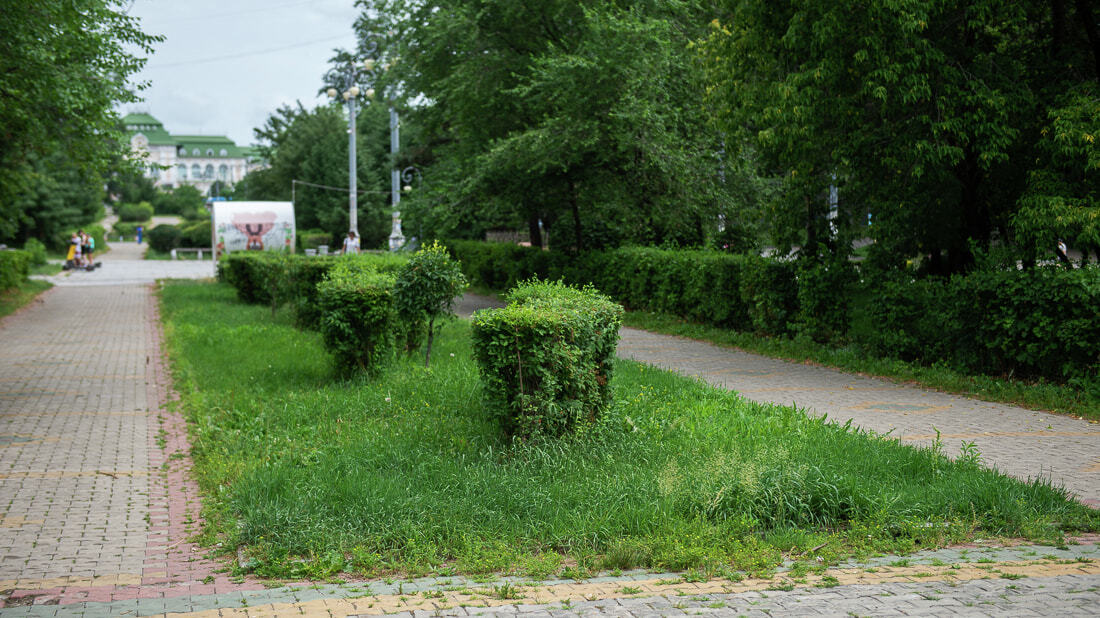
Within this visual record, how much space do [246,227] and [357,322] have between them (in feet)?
86.0

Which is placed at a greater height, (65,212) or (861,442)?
(65,212)

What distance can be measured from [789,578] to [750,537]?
48cm

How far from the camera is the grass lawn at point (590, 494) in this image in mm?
5449

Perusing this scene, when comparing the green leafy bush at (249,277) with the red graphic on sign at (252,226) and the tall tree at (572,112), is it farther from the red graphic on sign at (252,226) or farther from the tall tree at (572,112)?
the red graphic on sign at (252,226)

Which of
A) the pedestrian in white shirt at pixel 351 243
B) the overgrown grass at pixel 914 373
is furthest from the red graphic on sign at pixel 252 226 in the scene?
the overgrown grass at pixel 914 373

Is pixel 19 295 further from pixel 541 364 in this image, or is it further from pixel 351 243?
pixel 541 364

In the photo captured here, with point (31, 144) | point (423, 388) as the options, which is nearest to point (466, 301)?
point (31, 144)

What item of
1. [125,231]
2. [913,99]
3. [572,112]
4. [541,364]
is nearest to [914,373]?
[913,99]

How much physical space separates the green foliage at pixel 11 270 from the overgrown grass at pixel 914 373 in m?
19.6

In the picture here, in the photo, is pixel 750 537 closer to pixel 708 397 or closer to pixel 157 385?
pixel 708 397

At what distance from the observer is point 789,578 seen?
16.7 feet

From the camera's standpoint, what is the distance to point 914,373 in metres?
11.9

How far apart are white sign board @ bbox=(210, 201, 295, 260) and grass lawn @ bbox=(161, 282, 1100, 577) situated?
27499 millimetres

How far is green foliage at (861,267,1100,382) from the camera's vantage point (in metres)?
10.1
